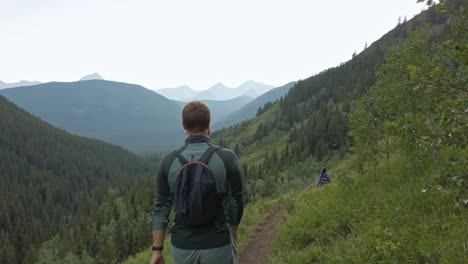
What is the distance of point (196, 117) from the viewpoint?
13.9 ft

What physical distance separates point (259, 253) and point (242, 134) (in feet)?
505

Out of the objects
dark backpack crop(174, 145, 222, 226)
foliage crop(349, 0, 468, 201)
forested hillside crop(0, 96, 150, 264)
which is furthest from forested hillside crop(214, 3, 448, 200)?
dark backpack crop(174, 145, 222, 226)

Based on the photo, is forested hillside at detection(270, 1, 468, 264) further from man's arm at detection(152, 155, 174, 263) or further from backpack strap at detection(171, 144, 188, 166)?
man's arm at detection(152, 155, 174, 263)

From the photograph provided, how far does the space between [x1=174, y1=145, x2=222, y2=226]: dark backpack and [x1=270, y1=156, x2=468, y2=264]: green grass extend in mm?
2361

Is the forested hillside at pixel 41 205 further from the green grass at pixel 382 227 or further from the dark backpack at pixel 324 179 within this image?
the green grass at pixel 382 227

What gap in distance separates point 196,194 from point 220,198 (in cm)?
35

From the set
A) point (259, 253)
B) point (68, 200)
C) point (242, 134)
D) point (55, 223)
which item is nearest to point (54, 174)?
point (68, 200)

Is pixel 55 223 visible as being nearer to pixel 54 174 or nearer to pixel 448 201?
pixel 54 174

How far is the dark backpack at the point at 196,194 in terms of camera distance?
388 cm

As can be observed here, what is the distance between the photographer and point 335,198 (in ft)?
41.6

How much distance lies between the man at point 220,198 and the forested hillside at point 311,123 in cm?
4924

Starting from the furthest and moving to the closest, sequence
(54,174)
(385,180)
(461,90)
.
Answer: (54,174) < (385,180) < (461,90)

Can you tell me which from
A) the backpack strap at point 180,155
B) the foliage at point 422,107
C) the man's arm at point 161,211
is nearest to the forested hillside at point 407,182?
the foliage at point 422,107

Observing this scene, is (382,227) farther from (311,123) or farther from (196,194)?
(311,123)
